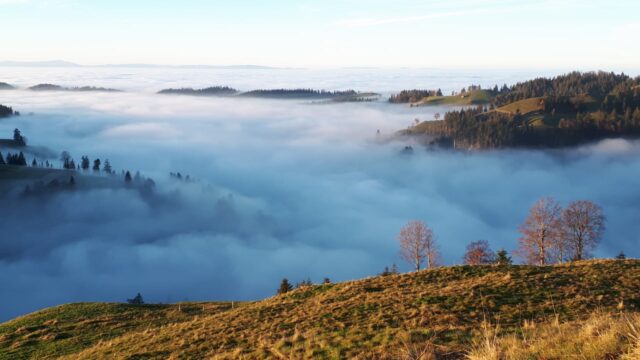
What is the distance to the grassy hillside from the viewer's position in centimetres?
1834

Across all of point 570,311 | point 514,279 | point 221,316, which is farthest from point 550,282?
point 221,316

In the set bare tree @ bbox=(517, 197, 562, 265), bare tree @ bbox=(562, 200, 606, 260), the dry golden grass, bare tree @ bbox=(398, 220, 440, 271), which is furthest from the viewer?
bare tree @ bbox=(398, 220, 440, 271)

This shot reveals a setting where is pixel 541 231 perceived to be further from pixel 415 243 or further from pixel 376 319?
pixel 376 319

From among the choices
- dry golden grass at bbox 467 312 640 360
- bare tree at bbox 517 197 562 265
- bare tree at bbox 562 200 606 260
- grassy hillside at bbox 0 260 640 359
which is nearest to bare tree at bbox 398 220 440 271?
bare tree at bbox 517 197 562 265

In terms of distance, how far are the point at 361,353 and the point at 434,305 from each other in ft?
28.7

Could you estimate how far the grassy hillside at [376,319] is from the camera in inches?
722

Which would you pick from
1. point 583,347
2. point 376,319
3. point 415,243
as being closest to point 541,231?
point 415,243

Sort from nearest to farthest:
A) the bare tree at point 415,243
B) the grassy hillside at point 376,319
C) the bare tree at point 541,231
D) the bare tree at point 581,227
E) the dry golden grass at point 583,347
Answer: the dry golden grass at point 583,347 → the grassy hillside at point 376,319 → the bare tree at point 541,231 → the bare tree at point 581,227 → the bare tree at point 415,243

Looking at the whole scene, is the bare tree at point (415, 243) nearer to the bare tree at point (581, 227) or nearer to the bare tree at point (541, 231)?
the bare tree at point (541, 231)

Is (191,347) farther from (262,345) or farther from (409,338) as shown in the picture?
(409,338)

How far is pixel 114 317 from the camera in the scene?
4019cm

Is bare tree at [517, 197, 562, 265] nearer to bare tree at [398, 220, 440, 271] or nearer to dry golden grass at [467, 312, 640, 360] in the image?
bare tree at [398, 220, 440, 271]

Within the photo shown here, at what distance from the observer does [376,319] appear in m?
22.6

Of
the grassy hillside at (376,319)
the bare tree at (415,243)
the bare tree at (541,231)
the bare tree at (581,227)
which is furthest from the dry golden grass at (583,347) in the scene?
the bare tree at (415,243)
